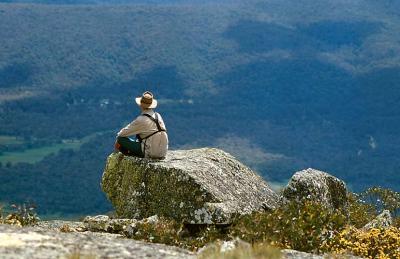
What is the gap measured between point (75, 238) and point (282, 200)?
11.4 m

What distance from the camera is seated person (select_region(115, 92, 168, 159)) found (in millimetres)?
26344

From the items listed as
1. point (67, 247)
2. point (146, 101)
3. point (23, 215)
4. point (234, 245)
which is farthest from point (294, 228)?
point (23, 215)

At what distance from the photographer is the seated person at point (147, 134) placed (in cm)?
2634

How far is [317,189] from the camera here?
85.3 ft

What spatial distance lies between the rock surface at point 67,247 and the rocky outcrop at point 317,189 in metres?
10.4

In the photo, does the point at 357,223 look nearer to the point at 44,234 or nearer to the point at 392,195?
the point at 44,234

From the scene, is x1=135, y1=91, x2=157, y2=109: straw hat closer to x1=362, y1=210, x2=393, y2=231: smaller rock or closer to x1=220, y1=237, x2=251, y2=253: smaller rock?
x1=362, y1=210, x2=393, y2=231: smaller rock

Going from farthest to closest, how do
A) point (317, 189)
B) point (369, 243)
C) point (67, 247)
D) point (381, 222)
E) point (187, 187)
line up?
point (381, 222)
point (317, 189)
point (187, 187)
point (369, 243)
point (67, 247)

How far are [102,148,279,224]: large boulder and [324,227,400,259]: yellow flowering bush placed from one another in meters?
4.15

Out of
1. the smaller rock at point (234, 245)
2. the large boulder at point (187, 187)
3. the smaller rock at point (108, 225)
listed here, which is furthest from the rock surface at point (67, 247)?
the large boulder at point (187, 187)

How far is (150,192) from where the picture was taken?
2550cm

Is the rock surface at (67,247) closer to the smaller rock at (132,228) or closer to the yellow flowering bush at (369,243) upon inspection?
the yellow flowering bush at (369,243)

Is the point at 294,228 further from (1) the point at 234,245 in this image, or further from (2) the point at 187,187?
(2) the point at 187,187

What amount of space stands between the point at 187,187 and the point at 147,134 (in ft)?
8.98
